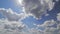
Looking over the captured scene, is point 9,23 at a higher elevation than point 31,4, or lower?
lower

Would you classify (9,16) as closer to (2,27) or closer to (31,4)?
(2,27)

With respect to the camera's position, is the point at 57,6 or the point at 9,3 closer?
the point at 9,3

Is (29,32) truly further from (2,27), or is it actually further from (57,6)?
(57,6)

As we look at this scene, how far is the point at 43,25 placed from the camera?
246 centimetres

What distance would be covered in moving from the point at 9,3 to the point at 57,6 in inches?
32.7

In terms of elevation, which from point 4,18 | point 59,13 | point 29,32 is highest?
point 59,13

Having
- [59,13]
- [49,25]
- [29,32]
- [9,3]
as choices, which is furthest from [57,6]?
[9,3]

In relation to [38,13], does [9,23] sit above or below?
below

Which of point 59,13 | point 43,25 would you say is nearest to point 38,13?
point 43,25

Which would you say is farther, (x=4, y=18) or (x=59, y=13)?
(x=59, y=13)

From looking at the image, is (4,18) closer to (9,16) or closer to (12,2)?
(9,16)

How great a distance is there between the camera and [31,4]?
94.8 inches

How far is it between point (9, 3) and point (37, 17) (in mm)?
522

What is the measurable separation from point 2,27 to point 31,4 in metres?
0.61
